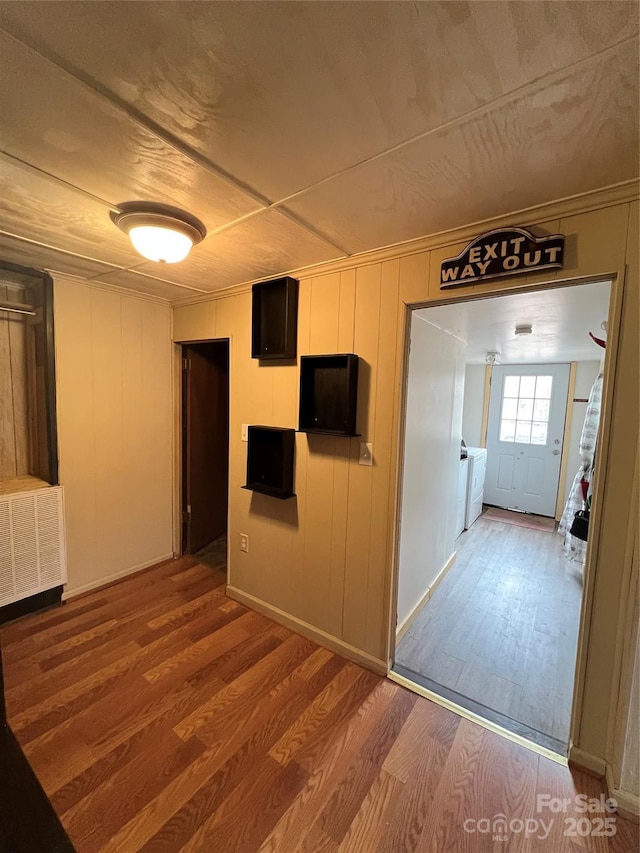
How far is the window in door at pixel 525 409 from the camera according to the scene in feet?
16.9

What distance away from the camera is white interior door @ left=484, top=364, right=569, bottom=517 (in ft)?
16.5

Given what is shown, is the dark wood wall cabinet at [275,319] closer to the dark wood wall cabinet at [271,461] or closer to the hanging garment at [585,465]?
the dark wood wall cabinet at [271,461]

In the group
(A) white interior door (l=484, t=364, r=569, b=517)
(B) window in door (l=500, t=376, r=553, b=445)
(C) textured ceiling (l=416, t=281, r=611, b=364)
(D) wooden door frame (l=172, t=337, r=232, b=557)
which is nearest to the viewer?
(C) textured ceiling (l=416, t=281, r=611, b=364)

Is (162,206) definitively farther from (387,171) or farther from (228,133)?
(387,171)

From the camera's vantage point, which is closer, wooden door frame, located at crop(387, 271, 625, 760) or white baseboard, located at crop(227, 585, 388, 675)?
wooden door frame, located at crop(387, 271, 625, 760)

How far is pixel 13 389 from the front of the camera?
256cm

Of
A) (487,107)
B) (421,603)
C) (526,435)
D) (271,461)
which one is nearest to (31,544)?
(271,461)

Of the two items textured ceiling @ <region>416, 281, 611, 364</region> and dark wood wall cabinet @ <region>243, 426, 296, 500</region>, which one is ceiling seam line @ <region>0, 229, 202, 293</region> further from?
textured ceiling @ <region>416, 281, 611, 364</region>

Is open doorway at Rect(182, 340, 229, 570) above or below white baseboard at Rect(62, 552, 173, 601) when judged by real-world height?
above

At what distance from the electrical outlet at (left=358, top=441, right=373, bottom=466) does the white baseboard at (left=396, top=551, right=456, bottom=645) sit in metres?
1.17

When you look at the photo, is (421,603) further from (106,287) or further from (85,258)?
(106,287)

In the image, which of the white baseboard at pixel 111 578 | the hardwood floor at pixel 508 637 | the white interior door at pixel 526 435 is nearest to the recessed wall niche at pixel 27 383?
the white baseboard at pixel 111 578

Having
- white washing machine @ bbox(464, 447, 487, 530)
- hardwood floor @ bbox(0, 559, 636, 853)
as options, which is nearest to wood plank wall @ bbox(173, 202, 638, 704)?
hardwood floor @ bbox(0, 559, 636, 853)

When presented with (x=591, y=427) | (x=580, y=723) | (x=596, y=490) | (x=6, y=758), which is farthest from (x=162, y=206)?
(x=591, y=427)
